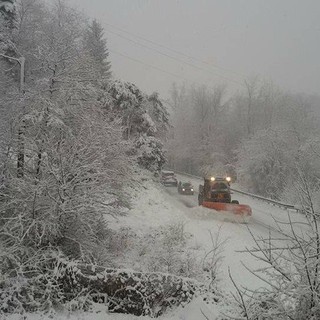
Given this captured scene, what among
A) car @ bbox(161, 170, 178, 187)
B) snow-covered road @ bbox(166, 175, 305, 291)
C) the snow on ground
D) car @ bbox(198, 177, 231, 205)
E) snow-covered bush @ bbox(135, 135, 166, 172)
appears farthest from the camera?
car @ bbox(161, 170, 178, 187)

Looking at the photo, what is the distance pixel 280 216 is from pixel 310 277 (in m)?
20.7

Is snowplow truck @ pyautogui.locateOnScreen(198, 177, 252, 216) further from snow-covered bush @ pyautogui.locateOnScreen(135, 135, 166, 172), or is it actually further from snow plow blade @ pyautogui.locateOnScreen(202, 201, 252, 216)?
snow-covered bush @ pyautogui.locateOnScreen(135, 135, 166, 172)

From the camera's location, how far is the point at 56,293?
29.7ft

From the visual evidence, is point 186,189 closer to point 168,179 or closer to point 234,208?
point 168,179

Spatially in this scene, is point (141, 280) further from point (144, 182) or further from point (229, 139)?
point (229, 139)

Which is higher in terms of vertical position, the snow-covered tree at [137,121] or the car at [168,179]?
the snow-covered tree at [137,121]

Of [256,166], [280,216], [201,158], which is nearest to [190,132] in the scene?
[201,158]

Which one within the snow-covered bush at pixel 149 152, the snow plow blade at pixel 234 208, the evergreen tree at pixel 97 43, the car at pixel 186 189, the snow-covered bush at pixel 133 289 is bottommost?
the snow-covered bush at pixel 133 289

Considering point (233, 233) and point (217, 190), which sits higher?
point (217, 190)

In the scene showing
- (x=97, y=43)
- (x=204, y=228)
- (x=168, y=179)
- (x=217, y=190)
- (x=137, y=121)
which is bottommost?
(x=204, y=228)

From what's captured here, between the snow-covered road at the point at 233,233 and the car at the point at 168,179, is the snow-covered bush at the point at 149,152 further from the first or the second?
the snow-covered road at the point at 233,233

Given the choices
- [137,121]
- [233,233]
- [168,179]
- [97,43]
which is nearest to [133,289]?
[233,233]

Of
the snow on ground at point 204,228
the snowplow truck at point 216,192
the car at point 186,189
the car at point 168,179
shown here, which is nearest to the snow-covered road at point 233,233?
the snow on ground at point 204,228

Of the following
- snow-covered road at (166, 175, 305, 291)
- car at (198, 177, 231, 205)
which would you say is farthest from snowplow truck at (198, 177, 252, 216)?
snow-covered road at (166, 175, 305, 291)
